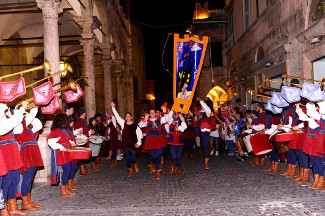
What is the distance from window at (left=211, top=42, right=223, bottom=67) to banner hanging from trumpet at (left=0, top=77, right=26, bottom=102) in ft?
72.9

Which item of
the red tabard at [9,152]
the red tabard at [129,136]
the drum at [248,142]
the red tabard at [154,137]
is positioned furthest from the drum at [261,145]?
the red tabard at [9,152]

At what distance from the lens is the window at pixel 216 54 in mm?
26000

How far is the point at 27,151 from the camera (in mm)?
5766

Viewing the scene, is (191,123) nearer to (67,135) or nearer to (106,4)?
(67,135)

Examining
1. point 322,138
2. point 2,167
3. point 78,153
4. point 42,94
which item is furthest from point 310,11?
point 2,167

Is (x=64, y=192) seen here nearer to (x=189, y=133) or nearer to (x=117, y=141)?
(x=117, y=141)

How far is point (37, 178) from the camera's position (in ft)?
26.1

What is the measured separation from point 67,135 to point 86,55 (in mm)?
7136

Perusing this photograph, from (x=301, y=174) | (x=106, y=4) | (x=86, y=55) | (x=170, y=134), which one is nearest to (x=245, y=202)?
(x=301, y=174)

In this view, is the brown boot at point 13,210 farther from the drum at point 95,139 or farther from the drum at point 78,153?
the drum at point 95,139

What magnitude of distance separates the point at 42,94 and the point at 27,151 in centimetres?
113

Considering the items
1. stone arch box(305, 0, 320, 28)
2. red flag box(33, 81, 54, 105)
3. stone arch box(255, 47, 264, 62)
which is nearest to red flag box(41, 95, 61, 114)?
red flag box(33, 81, 54, 105)

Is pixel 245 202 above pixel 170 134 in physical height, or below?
below

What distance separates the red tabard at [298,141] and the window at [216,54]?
63.7 ft
